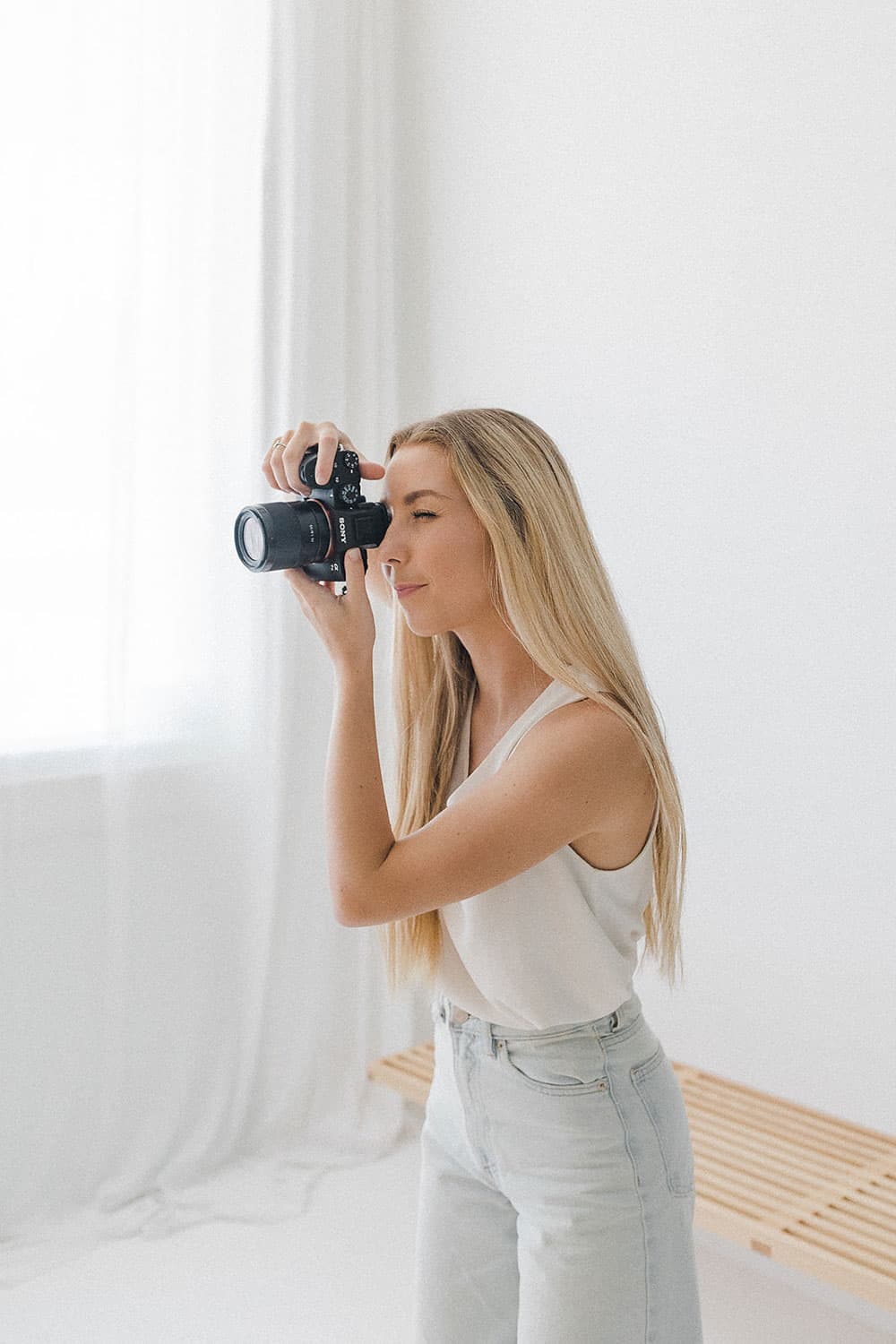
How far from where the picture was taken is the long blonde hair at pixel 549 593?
1267 mm

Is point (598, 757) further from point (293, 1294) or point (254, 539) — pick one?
point (293, 1294)

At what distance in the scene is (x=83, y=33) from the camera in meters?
2.52

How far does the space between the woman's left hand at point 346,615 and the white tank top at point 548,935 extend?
171 millimetres

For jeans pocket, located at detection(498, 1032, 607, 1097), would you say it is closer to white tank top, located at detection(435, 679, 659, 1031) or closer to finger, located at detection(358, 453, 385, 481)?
white tank top, located at detection(435, 679, 659, 1031)

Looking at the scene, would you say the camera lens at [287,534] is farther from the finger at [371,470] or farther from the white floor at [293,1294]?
the white floor at [293,1294]

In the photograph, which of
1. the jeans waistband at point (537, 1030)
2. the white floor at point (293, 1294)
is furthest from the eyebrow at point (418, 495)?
the white floor at point (293, 1294)

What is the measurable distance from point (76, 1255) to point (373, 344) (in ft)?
6.66

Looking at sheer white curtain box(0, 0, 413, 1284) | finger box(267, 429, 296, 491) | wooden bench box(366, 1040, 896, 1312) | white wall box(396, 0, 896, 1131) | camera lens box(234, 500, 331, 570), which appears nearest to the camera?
Answer: camera lens box(234, 500, 331, 570)

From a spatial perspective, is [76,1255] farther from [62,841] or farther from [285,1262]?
[62,841]

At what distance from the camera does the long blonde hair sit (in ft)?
4.16

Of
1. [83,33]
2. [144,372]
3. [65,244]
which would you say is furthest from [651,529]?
[83,33]

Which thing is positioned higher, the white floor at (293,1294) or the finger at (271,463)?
the finger at (271,463)

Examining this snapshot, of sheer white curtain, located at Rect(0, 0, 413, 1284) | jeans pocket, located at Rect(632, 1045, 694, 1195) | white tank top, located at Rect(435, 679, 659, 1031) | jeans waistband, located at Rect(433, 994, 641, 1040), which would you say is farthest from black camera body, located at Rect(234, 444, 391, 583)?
sheer white curtain, located at Rect(0, 0, 413, 1284)

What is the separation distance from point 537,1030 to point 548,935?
0.09 m
